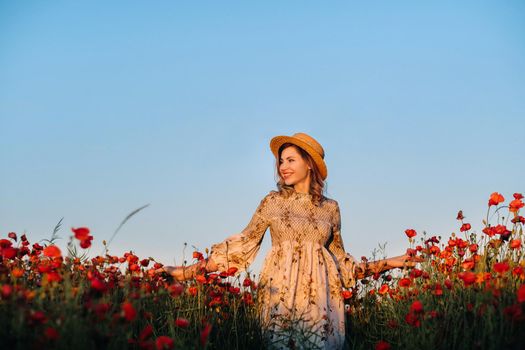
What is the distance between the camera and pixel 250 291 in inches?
212

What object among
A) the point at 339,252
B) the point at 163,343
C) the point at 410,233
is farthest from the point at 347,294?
the point at 163,343

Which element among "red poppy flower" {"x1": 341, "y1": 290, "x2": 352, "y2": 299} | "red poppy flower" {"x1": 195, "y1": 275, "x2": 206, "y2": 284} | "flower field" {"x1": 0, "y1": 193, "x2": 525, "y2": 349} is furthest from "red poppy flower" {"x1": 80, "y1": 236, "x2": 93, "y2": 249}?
"red poppy flower" {"x1": 341, "y1": 290, "x2": 352, "y2": 299}

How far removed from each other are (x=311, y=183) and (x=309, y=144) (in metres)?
0.37

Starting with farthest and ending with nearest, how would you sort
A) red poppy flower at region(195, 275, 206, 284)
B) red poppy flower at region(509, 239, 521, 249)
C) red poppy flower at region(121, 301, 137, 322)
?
1. red poppy flower at region(195, 275, 206, 284)
2. red poppy flower at region(509, 239, 521, 249)
3. red poppy flower at region(121, 301, 137, 322)

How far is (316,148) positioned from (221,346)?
1923 millimetres

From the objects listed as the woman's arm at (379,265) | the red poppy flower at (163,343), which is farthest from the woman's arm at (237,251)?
the red poppy flower at (163,343)

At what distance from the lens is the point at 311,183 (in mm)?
5688

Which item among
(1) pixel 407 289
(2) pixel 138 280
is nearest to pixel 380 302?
(1) pixel 407 289

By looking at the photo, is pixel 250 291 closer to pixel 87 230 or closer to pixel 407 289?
pixel 407 289

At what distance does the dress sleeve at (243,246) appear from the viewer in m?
5.33

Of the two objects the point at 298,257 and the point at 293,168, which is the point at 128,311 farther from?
the point at 293,168

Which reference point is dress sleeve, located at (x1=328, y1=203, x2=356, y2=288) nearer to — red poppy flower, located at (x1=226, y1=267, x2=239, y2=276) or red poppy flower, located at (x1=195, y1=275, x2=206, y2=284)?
red poppy flower, located at (x1=226, y1=267, x2=239, y2=276)

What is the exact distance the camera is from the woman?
496cm

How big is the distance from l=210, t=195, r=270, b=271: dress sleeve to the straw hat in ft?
1.91
